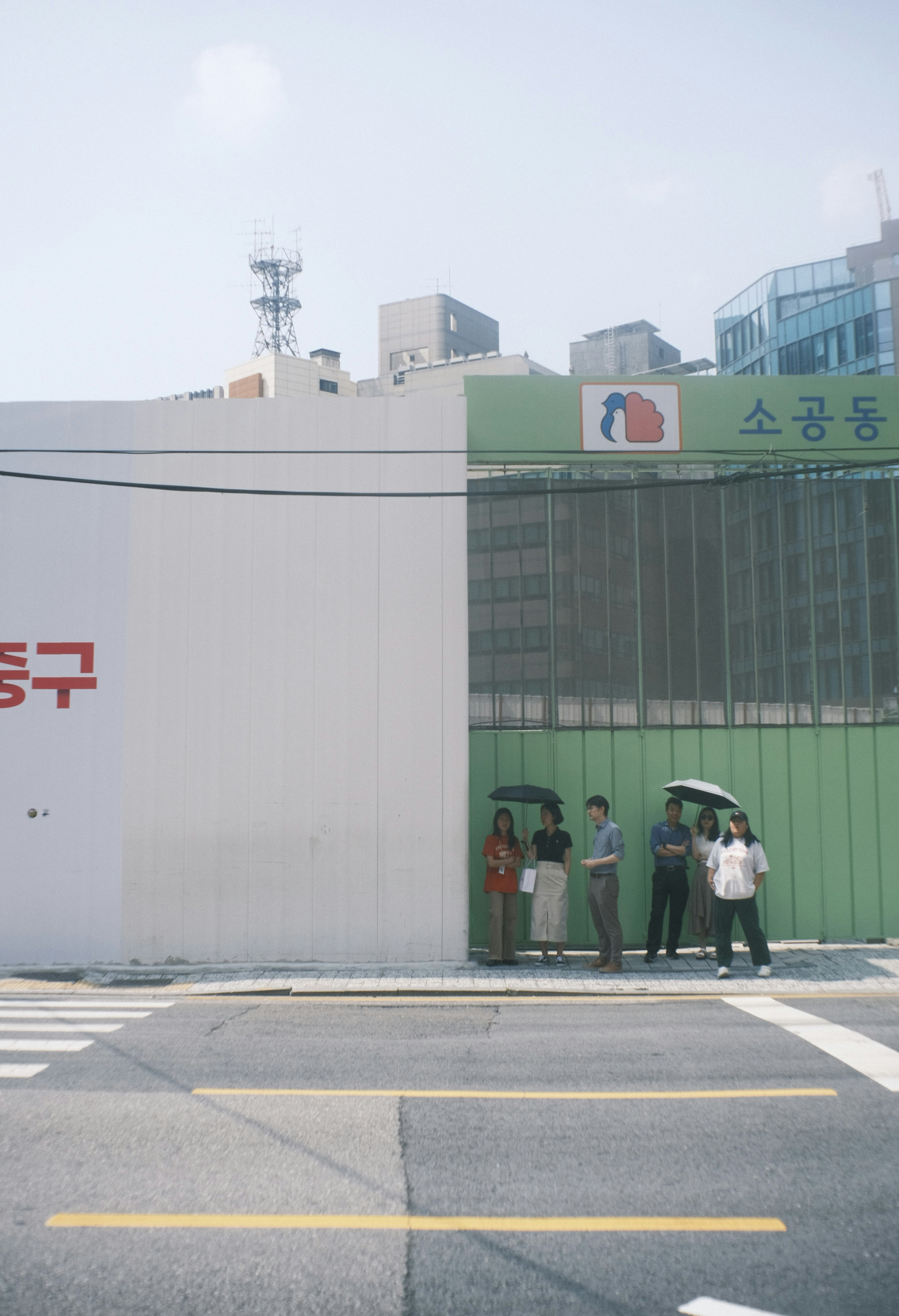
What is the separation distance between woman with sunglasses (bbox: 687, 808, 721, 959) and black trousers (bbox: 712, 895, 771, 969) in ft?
2.28

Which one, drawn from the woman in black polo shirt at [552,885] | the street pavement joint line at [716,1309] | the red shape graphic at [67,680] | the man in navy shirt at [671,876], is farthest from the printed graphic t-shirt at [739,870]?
the red shape graphic at [67,680]

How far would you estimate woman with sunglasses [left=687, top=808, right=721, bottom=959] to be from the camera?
42.1 feet

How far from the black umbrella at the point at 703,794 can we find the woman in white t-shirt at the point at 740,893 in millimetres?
617

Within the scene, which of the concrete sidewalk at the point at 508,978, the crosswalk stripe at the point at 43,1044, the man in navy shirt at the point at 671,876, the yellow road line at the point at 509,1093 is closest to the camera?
the yellow road line at the point at 509,1093

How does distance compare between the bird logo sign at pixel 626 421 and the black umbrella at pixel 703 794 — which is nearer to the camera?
the black umbrella at pixel 703 794

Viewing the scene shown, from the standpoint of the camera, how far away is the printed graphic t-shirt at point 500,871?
12609mm

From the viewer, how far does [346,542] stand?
13.3 metres

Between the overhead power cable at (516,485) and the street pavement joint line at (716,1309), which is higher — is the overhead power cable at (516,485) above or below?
above

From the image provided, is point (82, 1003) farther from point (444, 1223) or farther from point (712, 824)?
point (712, 824)

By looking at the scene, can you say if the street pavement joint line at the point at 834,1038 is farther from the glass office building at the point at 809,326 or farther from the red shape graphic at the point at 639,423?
the glass office building at the point at 809,326

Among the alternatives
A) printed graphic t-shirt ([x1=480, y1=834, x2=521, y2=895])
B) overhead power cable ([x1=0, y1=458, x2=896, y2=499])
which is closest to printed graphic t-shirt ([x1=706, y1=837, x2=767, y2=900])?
printed graphic t-shirt ([x1=480, y1=834, x2=521, y2=895])

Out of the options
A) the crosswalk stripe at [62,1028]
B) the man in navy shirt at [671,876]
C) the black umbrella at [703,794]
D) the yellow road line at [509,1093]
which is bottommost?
the crosswalk stripe at [62,1028]

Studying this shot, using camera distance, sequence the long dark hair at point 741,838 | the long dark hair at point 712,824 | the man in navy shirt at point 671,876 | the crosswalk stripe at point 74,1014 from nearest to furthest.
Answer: the crosswalk stripe at point 74,1014
the long dark hair at point 741,838
the man in navy shirt at point 671,876
the long dark hair at point 712,824

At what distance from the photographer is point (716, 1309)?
13.6ft
